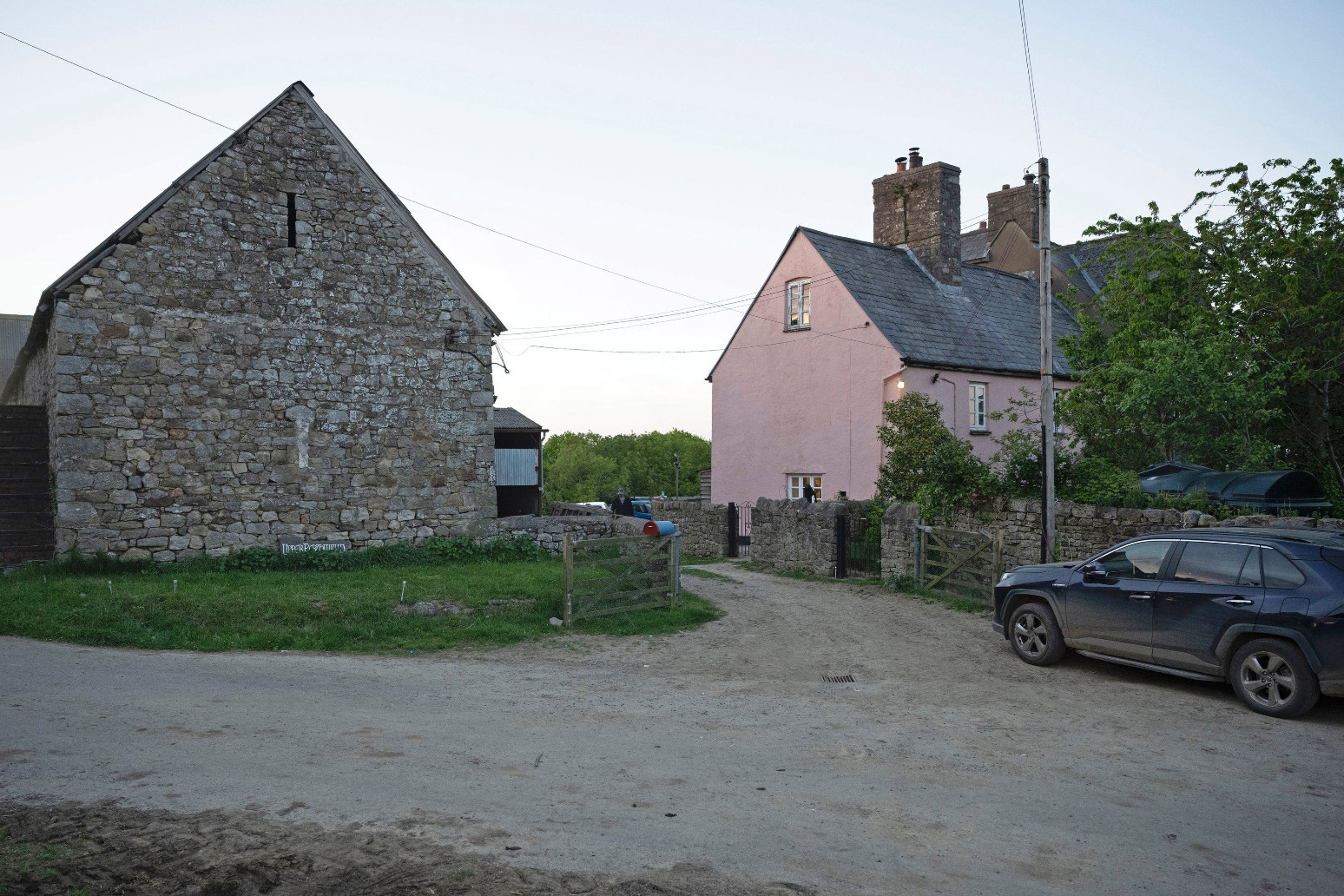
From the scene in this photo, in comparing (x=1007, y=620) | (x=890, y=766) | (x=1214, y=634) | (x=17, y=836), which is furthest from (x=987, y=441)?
(x=17, y=836)

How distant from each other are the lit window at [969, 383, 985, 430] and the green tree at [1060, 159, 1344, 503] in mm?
5985

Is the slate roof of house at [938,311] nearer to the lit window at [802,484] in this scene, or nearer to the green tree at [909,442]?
the green tree at [909,442]

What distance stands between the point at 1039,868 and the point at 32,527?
1550 centimetres

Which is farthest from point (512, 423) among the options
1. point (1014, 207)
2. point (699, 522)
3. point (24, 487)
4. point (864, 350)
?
point (24, 487)

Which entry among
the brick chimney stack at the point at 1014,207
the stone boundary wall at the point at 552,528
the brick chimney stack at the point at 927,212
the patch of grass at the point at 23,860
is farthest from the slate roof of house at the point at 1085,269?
the patch of grass at the point at 23,860

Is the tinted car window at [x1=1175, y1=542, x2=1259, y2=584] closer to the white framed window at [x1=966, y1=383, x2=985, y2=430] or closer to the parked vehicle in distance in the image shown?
the parked vehicle in distance

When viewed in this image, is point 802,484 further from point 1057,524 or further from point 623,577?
point 623,577

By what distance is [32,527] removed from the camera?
14.1 m

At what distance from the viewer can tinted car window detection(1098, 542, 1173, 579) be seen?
9375 millimetres

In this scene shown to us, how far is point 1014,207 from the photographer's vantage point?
33188 millimetres

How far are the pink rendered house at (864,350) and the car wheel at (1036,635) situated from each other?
517 inches

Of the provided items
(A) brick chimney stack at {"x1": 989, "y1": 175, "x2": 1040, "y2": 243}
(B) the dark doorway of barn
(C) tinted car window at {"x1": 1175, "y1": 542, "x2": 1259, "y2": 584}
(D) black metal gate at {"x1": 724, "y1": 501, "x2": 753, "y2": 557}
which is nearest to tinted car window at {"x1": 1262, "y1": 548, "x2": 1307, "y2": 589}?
(C) tinted car window at {"x1": 1175, "y1": 542, "x2": 1259, "y2": 584}

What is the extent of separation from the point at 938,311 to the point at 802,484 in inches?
263

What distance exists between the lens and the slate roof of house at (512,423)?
40.1 m
